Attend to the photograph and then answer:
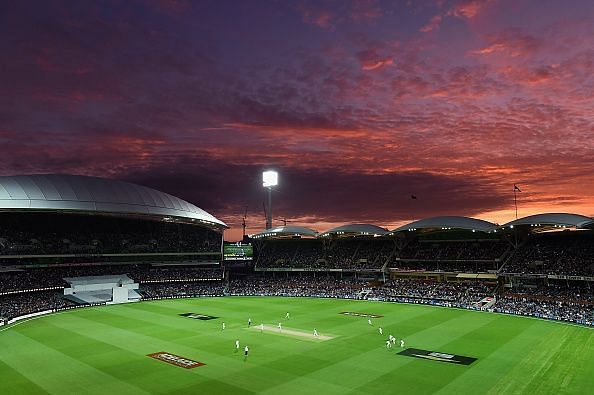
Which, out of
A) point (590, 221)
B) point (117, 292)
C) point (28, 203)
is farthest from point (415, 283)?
point (28, 203)

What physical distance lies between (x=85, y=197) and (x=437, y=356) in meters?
61.7

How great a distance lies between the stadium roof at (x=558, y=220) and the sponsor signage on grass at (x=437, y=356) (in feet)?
112

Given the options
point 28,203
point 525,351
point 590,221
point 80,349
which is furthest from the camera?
point 28,203

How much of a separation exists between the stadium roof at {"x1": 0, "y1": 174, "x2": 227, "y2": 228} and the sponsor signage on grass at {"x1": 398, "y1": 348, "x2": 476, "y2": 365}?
56380 millimetres

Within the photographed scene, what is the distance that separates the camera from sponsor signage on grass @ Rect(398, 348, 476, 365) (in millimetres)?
33062

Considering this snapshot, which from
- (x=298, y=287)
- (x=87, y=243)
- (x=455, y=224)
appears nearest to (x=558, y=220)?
(x=455, y=224)

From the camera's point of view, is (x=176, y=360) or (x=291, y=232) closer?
(x=176, y=360)

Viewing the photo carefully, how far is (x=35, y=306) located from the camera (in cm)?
6278

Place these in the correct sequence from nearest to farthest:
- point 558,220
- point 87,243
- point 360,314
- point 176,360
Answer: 1. point 176,360
2. point 360,314
3. point 558,220
4. point 87,243

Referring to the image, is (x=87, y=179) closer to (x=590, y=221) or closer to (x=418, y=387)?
(x=418, y=387)

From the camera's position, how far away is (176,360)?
112ft

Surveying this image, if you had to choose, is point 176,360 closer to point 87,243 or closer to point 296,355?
point 296,355

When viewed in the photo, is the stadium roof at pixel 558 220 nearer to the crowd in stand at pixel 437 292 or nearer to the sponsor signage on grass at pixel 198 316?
the crowd in stand at pixel 437 292

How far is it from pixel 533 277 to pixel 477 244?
15.8 m
